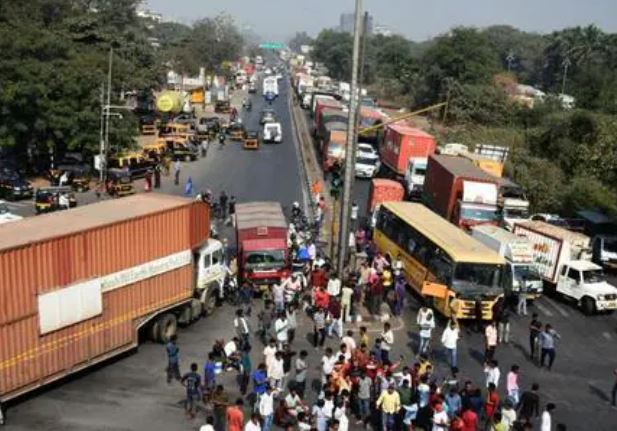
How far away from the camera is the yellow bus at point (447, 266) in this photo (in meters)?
22.4

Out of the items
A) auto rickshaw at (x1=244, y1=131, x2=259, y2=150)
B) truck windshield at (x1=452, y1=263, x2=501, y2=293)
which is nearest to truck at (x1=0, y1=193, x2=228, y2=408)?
truck windshield at (x1=452, y1=263, x2=501, y2=293)

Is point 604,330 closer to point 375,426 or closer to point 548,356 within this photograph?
point 548,356

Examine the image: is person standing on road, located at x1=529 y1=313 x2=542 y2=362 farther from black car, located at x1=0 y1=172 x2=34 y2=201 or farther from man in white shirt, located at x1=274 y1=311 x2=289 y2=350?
black car, located at x1=0 y1=172 x2=34 y2=201

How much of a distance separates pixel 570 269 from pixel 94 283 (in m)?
17.4

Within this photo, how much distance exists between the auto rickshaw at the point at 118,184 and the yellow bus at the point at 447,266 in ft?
59.8

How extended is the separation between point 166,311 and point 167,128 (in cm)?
4092

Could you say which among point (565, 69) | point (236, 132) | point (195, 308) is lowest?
point (195, 308)

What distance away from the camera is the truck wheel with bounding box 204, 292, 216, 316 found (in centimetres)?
2244

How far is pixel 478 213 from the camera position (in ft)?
105

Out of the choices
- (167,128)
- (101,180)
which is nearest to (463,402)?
(101,180)

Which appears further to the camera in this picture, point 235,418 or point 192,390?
point 192,390

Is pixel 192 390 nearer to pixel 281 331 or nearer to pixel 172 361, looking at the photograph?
pixel 172 361

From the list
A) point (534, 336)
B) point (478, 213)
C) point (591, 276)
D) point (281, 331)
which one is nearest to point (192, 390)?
point (281, 331)

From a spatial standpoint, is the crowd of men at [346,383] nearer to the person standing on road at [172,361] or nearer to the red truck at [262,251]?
the person standing on road at [172,361]
